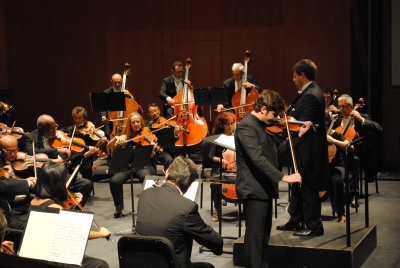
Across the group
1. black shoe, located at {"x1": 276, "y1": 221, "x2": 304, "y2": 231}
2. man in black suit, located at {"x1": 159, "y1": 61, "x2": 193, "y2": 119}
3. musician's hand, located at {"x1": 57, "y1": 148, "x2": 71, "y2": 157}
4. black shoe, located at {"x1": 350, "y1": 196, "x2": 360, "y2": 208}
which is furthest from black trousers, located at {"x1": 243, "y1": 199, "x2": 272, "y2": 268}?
man in black suit, located at {"x1": 159, "y1": 61, "x2": 193, "y2": 119}

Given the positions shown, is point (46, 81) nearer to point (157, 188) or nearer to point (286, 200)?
point (286, 200)

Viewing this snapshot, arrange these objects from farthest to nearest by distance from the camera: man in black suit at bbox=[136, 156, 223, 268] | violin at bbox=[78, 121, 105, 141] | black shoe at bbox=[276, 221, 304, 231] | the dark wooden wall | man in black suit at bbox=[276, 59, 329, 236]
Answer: the dark wooden wall < violin at bbox=[78, 121, 105, 141] < black shoe at bbox=[276, 221, 304, 231] < man in black suit at bbox=[276, 59, 329, 236] < man in black suit at bbox=[136, 156, 223, 268]

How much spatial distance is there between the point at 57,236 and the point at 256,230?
1282mm

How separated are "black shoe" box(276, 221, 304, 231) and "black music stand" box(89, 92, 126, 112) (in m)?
3.06

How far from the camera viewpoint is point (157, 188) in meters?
3.15

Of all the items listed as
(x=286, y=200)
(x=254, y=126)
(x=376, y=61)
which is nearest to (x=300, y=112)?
(x=254, y=126)

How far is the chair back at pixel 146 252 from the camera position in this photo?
2812 millimetres

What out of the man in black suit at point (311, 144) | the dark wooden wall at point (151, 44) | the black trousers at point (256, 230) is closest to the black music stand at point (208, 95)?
the dark wooden wall at point (151, 44)

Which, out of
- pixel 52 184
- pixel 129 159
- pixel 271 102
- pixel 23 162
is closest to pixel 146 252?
pixel 52 184

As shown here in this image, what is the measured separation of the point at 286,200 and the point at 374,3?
11.1ft

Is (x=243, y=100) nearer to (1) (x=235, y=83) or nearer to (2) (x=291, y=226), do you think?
(1) (x=235, y=83)

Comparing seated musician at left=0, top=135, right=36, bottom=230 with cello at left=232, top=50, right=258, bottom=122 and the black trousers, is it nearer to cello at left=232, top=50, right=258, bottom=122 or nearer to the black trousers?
the black trousers

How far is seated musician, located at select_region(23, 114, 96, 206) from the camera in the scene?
600 cm

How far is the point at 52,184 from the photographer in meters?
3.69
